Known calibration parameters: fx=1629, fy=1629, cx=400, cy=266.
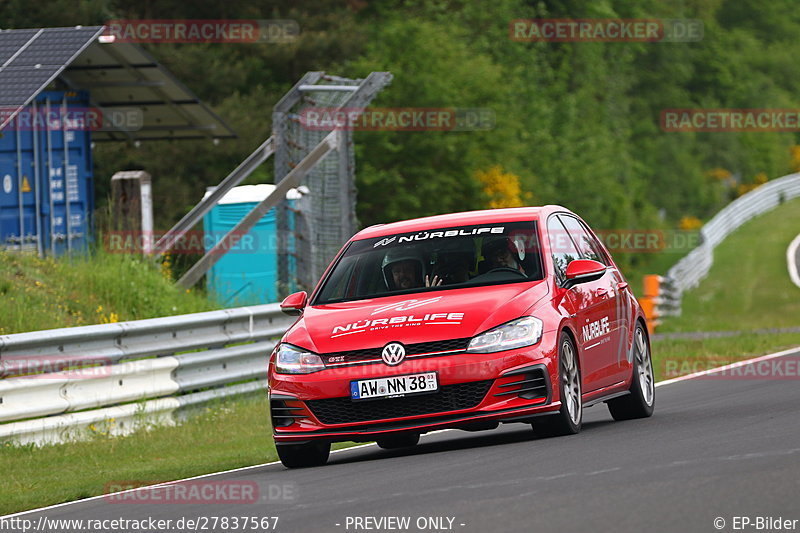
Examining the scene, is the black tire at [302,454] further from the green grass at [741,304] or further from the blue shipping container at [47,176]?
the blue shipping container at [47,176]

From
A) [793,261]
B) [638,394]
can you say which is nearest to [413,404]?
[638,394]

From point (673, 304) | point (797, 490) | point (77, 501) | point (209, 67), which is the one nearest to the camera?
point (797, 490)

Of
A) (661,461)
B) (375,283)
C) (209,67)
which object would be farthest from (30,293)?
(209,67)

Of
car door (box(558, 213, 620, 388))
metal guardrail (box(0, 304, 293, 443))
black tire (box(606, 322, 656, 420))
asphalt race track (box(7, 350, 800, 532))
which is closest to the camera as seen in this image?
asphalt race track (box(7, 350, 800, 532))

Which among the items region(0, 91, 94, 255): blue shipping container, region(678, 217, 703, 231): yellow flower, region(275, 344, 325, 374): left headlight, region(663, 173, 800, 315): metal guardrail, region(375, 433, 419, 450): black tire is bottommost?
region(678, 217, 703, 231): yellow flower

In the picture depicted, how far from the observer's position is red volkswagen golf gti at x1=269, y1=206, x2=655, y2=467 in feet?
33.1

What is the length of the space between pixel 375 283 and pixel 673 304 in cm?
2634

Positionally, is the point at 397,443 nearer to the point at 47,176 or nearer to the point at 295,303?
the point at 295,303

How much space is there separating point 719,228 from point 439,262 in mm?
50488

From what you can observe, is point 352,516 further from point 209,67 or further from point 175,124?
point 209,67

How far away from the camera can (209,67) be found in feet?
148

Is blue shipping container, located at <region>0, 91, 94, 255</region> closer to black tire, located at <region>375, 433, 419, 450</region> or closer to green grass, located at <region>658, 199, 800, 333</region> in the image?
black tire, located at <region>375, 433, 419, 450</region>

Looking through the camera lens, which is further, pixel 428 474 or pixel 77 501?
pixel 77 501

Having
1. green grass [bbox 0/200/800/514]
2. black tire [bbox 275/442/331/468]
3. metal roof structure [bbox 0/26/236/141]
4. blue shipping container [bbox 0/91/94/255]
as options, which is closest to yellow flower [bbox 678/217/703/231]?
green grass [bbox 0/200/800/514]
